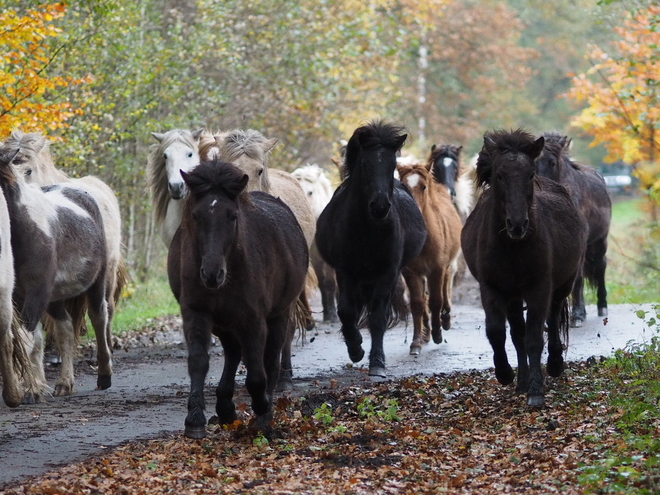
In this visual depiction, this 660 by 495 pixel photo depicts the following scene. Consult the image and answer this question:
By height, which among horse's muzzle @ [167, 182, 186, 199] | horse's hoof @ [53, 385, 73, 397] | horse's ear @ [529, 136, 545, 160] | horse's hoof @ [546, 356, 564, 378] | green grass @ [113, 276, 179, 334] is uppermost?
horse's ear @ [529, 136, 545, 160]

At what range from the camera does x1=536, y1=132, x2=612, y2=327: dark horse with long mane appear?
13.6 meters

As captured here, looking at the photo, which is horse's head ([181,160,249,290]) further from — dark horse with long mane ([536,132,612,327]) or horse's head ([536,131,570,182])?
horse's head ([536,131,570,182])

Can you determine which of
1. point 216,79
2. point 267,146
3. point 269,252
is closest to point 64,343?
point 267,146

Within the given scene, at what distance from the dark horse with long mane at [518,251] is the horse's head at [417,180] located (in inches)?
148

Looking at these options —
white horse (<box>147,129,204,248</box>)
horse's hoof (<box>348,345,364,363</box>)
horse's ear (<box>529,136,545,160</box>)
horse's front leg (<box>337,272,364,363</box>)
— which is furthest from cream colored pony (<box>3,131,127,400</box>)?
horse's ear (<box>529,136,545,160</box>)

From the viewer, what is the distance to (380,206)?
392 inches

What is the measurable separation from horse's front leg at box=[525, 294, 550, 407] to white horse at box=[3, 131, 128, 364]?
487 centimetres

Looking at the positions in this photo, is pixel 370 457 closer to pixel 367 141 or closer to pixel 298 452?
pixel 298 452

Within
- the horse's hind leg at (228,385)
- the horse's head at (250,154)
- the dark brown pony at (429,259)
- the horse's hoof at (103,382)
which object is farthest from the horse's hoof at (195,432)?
the dark brown pony at (429,259)

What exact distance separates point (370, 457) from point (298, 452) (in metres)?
0.51

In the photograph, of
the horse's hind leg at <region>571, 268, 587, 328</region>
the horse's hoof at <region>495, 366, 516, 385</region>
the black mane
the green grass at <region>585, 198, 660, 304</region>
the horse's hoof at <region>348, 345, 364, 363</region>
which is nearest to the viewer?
the horse's hoof at <region>495, 366, 516, 385</region>

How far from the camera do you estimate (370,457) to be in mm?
6902

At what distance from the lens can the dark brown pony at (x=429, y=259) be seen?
42.4 feet

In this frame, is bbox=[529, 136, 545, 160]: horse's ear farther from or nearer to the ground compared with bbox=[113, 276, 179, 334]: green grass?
farther from the ground
